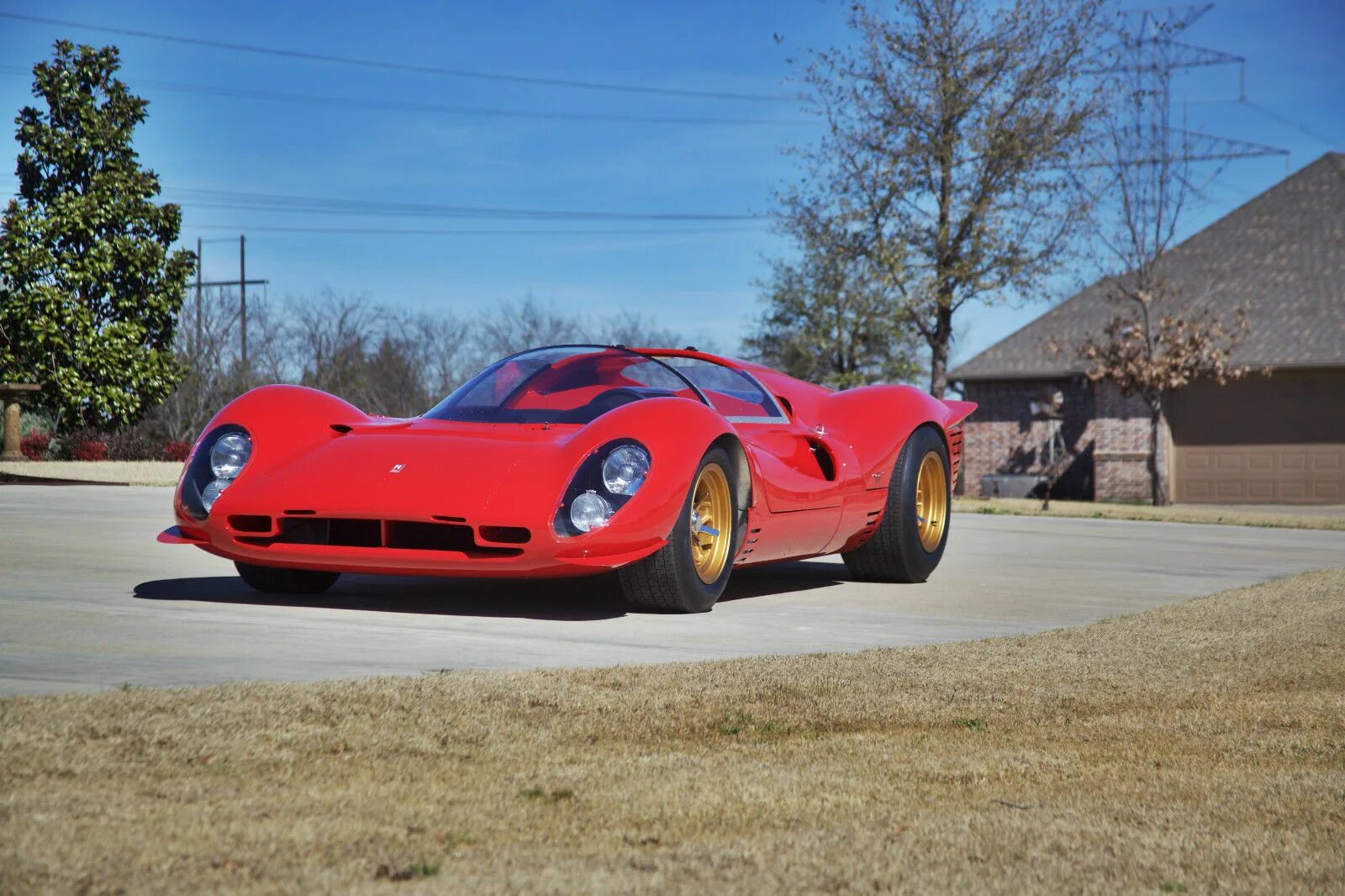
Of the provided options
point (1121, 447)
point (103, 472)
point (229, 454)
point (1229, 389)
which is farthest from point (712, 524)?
point (1121, 447)

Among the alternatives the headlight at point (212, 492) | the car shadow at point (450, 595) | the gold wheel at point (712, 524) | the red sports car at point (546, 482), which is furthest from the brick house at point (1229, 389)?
the headlight at point (212, 492)

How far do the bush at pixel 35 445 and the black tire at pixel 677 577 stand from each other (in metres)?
22.8

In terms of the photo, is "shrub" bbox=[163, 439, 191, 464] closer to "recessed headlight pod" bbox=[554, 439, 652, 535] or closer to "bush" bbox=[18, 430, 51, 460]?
"bush" bbox=[18, 430, 51, 460]

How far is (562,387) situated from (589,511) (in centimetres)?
153

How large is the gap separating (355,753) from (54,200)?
85.9 ft

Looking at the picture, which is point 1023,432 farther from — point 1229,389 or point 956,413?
point 956,413

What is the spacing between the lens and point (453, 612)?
667 cm

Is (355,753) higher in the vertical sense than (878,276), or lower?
lower

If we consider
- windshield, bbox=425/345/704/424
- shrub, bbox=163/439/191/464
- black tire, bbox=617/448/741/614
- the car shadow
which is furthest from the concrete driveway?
shrub, bbox=163/439/191/464

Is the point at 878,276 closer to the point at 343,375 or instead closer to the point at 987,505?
the point at 987,505

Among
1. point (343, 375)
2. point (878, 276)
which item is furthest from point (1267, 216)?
point (343, 375)

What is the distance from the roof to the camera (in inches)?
1201

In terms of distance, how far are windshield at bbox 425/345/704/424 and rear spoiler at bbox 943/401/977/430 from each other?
7.18 feet

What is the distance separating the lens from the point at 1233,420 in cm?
3022
